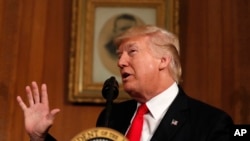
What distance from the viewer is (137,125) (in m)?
1.68

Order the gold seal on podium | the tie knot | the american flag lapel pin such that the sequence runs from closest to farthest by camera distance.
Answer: the gold seal on podium < the american flag lapel pin < the tie knot

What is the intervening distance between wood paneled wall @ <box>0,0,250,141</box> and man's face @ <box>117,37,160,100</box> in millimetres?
602

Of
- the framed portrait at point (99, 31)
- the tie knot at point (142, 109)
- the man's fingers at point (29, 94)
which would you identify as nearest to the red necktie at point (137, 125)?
the tie knot at point (142, 109)

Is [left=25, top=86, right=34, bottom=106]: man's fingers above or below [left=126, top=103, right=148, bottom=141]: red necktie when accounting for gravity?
above

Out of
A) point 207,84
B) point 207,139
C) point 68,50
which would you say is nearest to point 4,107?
point 68,50

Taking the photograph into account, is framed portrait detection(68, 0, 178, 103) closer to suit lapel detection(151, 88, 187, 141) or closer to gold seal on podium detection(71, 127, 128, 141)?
suit lapel detection(151, 88, 187, 141)

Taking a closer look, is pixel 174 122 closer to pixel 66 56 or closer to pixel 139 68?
pixel 139 68

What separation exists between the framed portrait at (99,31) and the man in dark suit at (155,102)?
413mm

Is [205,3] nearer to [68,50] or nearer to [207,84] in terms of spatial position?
[207,84]

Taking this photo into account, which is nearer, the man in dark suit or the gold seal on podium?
the gold seal on podium

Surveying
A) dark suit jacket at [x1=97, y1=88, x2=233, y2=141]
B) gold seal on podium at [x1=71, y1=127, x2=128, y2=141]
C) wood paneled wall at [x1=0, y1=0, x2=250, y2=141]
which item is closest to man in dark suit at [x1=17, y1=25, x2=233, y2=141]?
dark suit jacket at [x1=97, y1=88, x2=233, y2=141]

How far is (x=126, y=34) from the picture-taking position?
6.00 ft

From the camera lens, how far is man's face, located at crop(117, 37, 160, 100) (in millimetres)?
1749

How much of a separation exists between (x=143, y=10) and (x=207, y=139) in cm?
103
